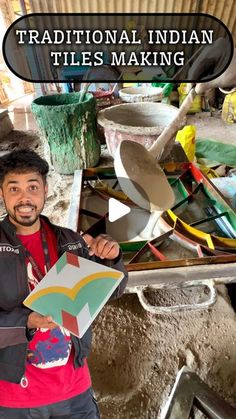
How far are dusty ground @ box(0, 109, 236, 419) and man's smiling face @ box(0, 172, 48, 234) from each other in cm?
73

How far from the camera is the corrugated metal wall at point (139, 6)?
13.9 ft

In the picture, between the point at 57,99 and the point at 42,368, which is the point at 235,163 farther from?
the point at 42,368

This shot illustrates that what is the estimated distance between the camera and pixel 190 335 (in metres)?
1.25

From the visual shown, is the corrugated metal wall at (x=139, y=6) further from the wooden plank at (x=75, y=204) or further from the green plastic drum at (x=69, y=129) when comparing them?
the wooden plank at (x=75, y=204)

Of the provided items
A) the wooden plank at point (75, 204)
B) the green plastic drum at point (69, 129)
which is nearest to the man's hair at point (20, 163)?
the wooden plank at point (75, 204)

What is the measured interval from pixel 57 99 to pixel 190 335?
2355 millimetres

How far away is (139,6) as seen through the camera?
441cm

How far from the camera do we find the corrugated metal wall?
4.22m

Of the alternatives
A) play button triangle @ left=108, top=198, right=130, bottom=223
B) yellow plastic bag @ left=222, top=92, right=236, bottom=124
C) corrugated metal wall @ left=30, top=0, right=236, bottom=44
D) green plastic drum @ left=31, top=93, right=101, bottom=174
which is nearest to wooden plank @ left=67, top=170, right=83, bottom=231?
play button triangle @ left=108, top=198, right=130, bottom=223

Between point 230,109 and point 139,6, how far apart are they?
2107 millimetres

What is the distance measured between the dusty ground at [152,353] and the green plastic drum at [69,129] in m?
1.59

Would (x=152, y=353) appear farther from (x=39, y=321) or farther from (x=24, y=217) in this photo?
(x=24, y=217)

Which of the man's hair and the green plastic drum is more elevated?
the man's hair

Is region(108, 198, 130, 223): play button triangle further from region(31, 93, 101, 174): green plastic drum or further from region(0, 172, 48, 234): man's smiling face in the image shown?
region(31, 93, 101, 174): green plastic drum
